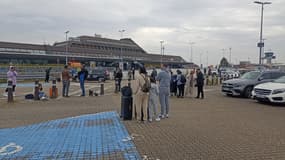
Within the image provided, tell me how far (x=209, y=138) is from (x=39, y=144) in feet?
12.5

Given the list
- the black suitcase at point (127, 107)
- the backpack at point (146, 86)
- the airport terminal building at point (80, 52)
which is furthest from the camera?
the airport terminal building at point (80, 52)

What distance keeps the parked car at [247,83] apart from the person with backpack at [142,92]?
9.98m

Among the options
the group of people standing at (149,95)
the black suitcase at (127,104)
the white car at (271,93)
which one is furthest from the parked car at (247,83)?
the black suitcase at (127,104)

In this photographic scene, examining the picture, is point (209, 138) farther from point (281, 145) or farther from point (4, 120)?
point (4, 120)

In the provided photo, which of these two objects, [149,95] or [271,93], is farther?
[271,93]

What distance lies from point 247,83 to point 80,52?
249ft

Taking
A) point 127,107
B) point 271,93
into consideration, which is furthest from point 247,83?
point 127,107

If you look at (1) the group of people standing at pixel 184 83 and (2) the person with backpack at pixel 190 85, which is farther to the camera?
(2) the person with backpack at pixel 190 85

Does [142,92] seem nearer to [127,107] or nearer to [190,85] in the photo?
[127,107]

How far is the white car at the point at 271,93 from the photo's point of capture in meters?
13.8

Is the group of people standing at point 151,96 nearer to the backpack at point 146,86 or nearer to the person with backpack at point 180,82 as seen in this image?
the backpack at point 146,86

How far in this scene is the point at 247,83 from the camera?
17531mm

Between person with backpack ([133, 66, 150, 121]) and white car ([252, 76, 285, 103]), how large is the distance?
24.7ft

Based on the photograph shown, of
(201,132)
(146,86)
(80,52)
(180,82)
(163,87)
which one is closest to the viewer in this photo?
(201,132)
